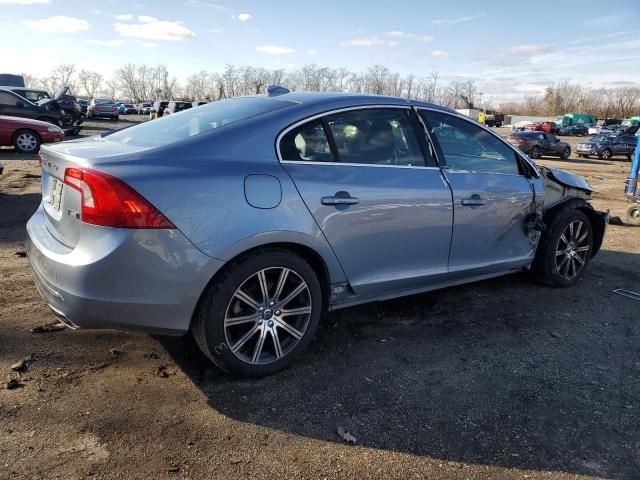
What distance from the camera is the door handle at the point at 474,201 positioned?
384cm

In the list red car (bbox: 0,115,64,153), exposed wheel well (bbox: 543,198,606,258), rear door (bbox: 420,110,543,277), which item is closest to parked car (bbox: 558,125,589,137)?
red car (bbox: 0,115,64,153)

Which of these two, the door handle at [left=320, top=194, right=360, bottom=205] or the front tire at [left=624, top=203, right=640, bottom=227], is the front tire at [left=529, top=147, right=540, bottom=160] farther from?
the door handle at [left=320, top=194, right=360, bottom=205]

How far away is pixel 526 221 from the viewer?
4426 mm

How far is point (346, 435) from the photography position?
262cm

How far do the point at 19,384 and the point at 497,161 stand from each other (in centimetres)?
380

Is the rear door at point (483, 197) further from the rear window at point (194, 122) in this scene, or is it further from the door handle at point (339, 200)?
the rear window at point (194, 122)

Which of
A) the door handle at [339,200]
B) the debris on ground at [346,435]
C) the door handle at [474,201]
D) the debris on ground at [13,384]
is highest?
the door handle at [339,200]

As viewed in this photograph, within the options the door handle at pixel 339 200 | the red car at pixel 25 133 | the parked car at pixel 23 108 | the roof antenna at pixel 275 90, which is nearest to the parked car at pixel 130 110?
the parked car at pixel 23 108

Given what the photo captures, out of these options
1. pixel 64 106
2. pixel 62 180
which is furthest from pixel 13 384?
pixel 64 106

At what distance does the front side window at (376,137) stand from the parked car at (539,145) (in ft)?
81.8

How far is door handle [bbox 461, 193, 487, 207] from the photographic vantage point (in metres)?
3.84

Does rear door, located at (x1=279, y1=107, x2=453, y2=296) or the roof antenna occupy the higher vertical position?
the roof antenna

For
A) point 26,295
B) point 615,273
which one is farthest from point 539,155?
point 26,295

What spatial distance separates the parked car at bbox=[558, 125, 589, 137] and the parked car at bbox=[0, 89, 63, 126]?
63437 millimetres
